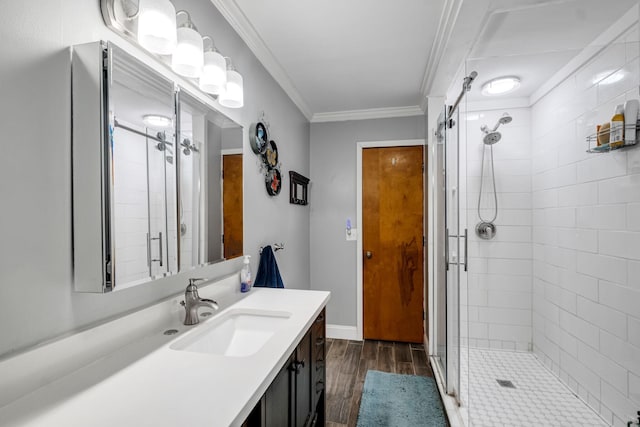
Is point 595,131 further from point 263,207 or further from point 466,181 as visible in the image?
point 263,207

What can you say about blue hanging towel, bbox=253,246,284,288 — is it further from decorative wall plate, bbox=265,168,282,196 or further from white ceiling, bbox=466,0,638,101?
white ceiling, bbox=466,0,638,101

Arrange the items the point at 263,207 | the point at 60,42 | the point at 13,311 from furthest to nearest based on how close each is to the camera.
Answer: the point at 263,207, the point at 60,42, the point at 13,311

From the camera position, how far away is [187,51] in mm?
1132

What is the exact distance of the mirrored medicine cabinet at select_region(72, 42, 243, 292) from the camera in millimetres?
838

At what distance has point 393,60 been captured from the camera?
225 cm

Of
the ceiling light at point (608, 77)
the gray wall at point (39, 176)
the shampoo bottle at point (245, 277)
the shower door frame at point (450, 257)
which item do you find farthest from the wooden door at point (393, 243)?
the gray wall at point (39, 176)

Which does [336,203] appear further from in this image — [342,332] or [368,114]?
[342,332]

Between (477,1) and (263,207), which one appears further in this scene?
(263,207)

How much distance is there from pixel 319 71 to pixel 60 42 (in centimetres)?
187

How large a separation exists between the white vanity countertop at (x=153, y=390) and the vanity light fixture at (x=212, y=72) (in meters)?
1.05

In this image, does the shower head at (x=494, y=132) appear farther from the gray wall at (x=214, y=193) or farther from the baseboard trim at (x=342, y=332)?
the baseboard trim at (x=342, y=332)

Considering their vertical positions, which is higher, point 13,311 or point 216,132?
point 216,132

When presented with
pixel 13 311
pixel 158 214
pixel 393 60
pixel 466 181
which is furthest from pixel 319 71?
pixel 13 311

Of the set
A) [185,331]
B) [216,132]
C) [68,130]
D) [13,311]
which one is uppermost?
[216,132]
